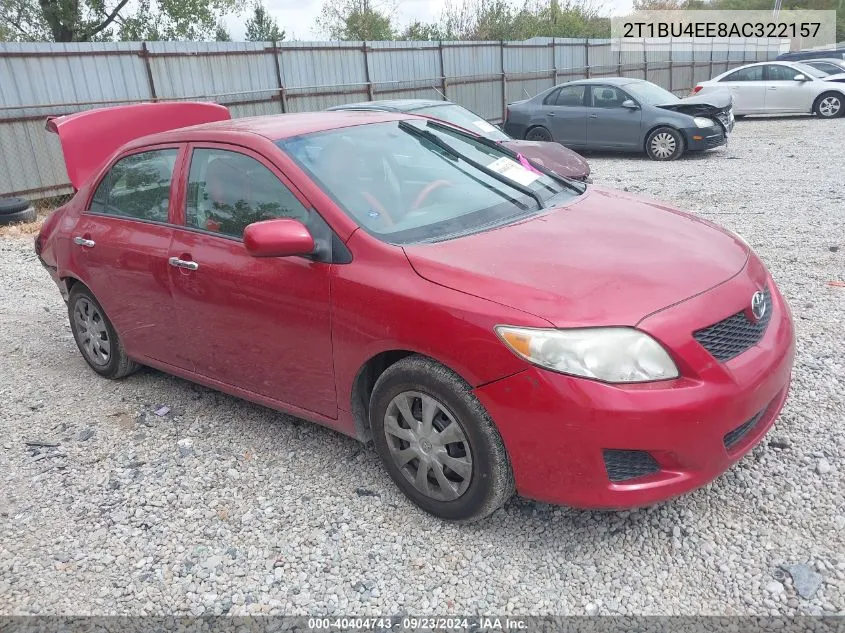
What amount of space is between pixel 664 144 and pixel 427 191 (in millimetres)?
11158

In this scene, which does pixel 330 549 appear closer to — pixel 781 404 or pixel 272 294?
pixel 272 294

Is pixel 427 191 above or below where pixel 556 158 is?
above

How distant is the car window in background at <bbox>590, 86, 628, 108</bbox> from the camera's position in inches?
542

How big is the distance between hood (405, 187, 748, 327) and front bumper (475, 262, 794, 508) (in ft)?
0.41

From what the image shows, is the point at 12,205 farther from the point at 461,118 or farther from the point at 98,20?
the point at 98,20

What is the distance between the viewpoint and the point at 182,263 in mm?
3734

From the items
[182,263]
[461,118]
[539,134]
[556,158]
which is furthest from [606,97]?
[182,263]

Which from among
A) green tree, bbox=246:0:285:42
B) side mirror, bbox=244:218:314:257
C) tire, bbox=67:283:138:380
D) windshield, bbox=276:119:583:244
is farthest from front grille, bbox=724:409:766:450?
green tree, bbox=246:0:285:42

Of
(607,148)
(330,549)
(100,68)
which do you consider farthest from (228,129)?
(607,148)

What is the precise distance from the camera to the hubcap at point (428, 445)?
9.39ft

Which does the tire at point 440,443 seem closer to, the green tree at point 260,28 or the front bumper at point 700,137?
the front bumper at point 700,137

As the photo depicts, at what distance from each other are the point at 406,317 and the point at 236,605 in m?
1.27

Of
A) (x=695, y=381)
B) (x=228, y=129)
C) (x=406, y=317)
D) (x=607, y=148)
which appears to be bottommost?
(x=607, y=148)

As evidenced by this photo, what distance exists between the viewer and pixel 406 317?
9.30 ft
